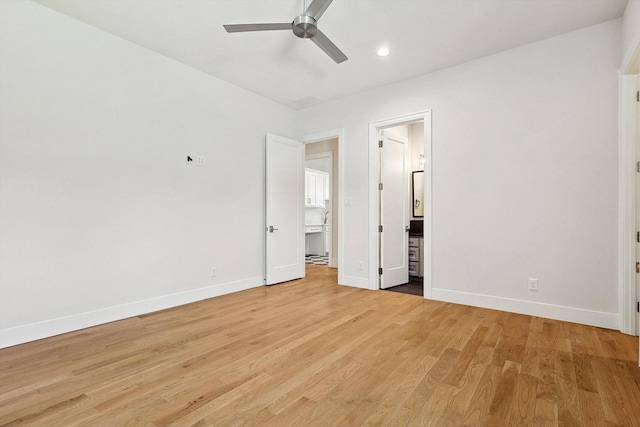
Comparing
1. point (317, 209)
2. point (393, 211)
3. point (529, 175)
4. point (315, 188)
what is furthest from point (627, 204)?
point (317, 209)

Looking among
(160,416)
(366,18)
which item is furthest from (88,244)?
(366,18)

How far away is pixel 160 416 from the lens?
1.67m

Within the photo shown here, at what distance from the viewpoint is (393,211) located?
4.80 meters

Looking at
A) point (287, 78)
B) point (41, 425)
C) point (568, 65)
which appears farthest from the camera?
point (287, 78)

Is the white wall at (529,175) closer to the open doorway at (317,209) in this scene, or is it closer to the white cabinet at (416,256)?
the white cabinet at (416,256)

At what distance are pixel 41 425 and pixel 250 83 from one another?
4.07 metres

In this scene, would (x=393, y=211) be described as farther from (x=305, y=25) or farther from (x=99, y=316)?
(x=99, y=316)

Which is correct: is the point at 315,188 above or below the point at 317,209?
above

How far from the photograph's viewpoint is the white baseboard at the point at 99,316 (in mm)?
2668

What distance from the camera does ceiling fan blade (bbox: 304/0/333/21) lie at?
2363 millimetres

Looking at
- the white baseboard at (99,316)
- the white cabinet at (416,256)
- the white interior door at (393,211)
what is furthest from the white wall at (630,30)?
the white baseboard at (99,316)

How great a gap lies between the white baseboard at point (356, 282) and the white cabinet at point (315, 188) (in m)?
3.77

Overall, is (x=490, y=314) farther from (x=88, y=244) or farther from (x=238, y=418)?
(x=88, y=244)

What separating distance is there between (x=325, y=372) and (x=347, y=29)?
3083 mm
